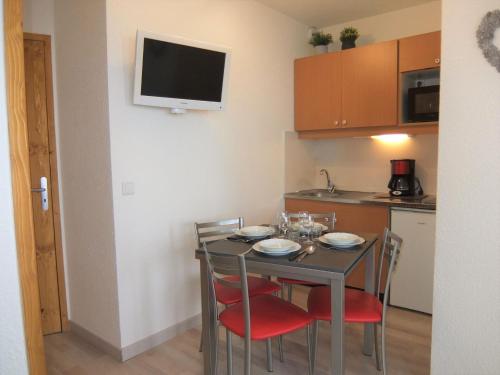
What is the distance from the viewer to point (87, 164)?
100 inches

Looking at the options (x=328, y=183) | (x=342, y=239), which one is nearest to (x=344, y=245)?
(x=342, y=239)

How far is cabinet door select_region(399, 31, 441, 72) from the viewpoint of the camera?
10.2 feet

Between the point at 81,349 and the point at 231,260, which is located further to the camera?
the point at 81,349

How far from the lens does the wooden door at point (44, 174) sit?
2682 mm

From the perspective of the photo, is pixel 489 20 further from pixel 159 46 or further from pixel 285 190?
pixel 285 190

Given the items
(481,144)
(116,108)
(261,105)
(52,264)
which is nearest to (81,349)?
(52,264)

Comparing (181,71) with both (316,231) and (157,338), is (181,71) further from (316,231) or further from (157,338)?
(157,338)

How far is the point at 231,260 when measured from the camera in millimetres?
1778

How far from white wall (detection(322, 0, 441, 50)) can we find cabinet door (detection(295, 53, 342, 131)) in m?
0.47

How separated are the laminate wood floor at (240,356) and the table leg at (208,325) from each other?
0.30 m

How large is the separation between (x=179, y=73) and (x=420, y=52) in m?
2.05

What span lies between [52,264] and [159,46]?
179cm

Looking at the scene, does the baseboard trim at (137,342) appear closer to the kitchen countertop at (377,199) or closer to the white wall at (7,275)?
the white wall at (7,275)

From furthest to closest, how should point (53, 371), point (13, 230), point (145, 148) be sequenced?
1. point (145, 148)
2. point (53, 371)
3. point (13, 230)
